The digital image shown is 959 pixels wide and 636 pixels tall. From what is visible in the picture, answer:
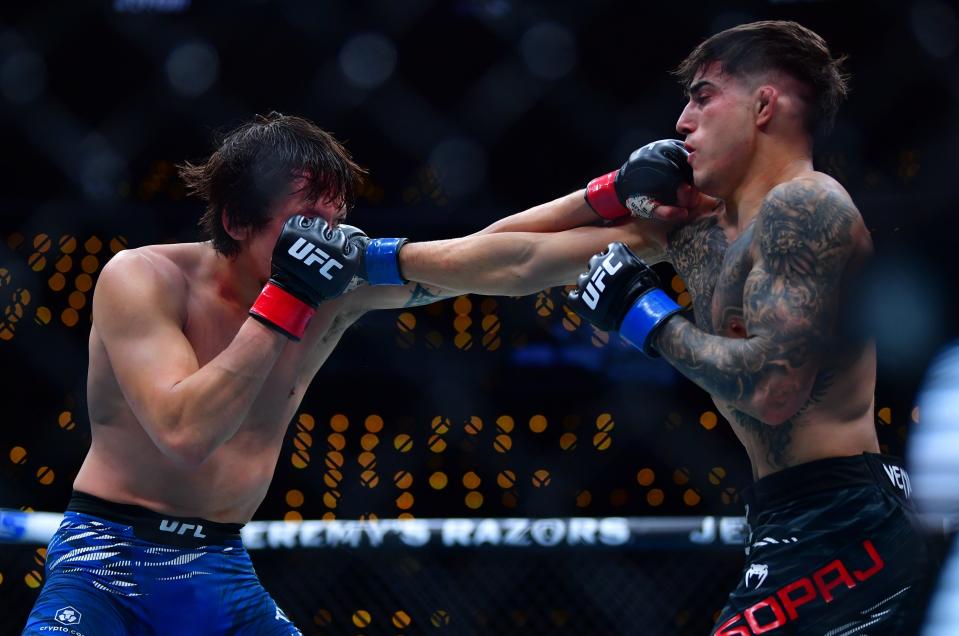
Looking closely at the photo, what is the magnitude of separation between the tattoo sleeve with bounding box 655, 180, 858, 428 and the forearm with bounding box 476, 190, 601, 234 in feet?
1.59

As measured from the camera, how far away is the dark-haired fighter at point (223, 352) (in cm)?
178

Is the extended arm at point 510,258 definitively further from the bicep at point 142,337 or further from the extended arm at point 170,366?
the bicep at point 142,337

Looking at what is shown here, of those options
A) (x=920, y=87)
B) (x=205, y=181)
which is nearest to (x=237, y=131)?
(x=205, y=181)

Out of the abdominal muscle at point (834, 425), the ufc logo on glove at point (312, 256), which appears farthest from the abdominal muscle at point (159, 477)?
the abdominal muscle at point (834, 425)

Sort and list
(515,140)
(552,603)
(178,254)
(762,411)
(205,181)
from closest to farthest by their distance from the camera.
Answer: (762,411) → (178,254) → (205,181) → (552,603) → (515,140)

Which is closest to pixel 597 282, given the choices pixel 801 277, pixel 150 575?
pixel 801 277

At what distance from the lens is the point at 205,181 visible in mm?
2176

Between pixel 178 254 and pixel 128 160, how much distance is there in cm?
118

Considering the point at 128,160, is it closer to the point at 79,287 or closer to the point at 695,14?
the point at 79,287

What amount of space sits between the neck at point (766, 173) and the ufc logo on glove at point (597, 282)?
0.22m

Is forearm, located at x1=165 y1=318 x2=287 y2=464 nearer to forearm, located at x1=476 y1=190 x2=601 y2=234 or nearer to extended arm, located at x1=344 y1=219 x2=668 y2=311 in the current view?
extended arm, located at x1=344 y1=219 x2=668 y2=311

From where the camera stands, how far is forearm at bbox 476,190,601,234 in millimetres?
1992

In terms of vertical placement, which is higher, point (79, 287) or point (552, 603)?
point (79, 287)

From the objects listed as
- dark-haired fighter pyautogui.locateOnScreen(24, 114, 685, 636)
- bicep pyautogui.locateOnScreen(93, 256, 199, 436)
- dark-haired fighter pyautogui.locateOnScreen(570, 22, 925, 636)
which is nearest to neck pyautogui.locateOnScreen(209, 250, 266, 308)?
dark-haired fighter pyautogui.locateOnScreen(24, 114, 685, 636)
